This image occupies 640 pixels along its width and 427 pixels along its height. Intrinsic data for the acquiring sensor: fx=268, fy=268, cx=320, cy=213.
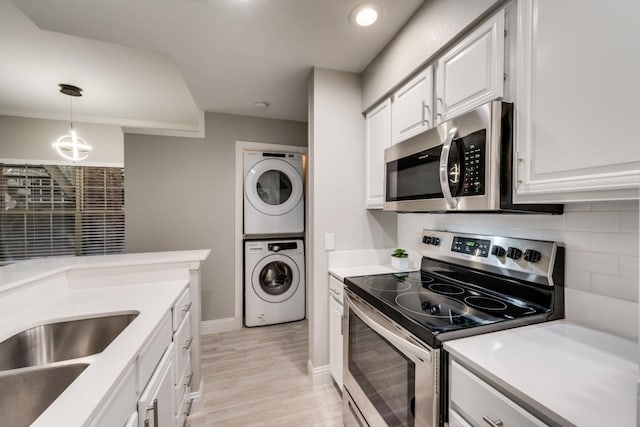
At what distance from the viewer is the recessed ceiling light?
4.84ft

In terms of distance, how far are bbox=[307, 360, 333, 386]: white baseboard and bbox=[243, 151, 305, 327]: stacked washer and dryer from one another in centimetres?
119

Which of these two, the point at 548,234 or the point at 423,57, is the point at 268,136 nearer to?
the point at 423,57

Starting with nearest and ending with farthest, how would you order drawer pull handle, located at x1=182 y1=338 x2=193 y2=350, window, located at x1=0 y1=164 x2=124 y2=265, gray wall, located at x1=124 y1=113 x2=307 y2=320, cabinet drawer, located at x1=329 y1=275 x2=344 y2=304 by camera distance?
drawer pull handle, located at x1=182 y1=338 x2=193 y2=350
cabinet drawer, located at x1=329 y1=275 x2=344 y2=304
gray wall, located at x1=124 y1=113 x2=307 y2=320
window, located at x1=0 y1=164 x2=124 y2=265

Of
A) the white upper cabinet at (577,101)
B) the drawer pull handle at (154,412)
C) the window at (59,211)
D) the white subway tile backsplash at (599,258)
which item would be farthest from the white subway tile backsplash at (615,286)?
the window at (59,211)

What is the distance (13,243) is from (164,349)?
410cm

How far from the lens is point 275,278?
327 centimetres

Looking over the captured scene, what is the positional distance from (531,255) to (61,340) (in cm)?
212

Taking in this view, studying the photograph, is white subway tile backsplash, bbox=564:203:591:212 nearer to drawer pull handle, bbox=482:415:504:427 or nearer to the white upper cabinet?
the white upper cabinet

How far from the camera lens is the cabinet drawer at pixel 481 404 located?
0.69 m

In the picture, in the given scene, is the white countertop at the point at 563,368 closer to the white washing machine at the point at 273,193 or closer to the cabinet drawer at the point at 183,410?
the cabinet drawer at the point at 183,410

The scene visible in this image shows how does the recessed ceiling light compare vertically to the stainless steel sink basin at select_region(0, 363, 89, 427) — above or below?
above

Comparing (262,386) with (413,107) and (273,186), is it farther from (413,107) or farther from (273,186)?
(413,107)

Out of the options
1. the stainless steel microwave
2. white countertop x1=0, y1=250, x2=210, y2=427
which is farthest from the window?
the stainless steel microwave

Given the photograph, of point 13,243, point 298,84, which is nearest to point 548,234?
point 298,84
